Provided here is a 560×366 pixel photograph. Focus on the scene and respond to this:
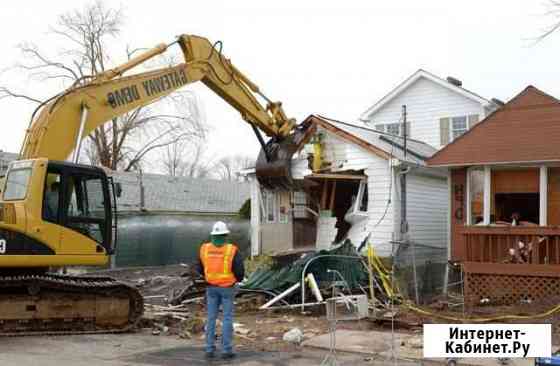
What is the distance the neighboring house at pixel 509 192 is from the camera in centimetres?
1426

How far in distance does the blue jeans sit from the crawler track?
3090mm

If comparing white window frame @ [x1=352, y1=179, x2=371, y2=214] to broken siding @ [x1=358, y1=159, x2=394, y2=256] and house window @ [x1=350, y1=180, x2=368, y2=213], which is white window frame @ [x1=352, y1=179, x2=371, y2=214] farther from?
broken siding @ [x1=358, y1=159, x2=394, y2=256]

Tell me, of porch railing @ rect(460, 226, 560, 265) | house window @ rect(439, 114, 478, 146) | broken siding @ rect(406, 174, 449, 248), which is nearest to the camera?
porch railing @ rect(460, 226, 560, 265)

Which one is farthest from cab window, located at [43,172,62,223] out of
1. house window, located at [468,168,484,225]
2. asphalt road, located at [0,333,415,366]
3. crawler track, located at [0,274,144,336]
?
house window, located at [468,168,484,225]

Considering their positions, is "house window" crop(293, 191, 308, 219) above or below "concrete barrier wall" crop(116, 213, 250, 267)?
above

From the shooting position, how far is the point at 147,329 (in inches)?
486

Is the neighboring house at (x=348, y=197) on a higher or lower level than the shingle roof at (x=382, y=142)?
lower

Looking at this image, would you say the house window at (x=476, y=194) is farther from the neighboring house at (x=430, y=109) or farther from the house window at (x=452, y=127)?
the house window at (x=452, y=127)

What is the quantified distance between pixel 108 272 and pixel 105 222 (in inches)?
487

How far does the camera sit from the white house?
59.4ft

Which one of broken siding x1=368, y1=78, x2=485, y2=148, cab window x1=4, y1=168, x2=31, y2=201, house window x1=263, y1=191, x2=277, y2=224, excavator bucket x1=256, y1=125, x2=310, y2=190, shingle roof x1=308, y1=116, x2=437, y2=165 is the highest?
broken siding x1=368, y1=78, x2=485, y2=148

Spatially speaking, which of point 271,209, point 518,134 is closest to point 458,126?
point 271,209

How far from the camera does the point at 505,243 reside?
48.6ft

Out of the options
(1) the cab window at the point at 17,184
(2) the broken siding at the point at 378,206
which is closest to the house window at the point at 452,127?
(2) the broken siding at the point at 378,206
